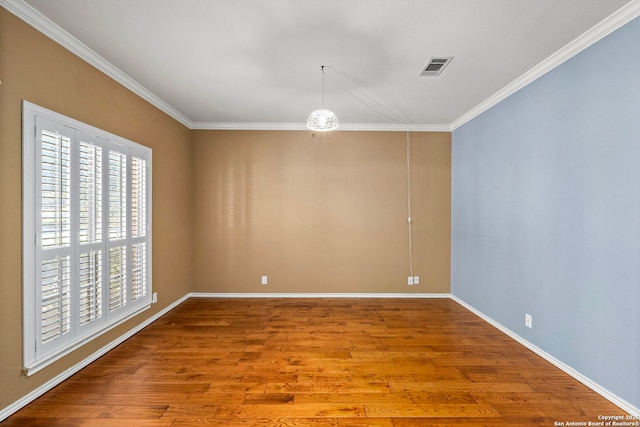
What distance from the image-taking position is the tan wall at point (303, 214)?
186 inches

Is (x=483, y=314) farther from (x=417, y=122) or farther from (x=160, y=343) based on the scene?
(x=160, y=343)

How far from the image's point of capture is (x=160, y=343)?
309cm

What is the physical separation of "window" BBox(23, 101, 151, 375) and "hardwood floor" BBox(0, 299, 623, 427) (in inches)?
16.9

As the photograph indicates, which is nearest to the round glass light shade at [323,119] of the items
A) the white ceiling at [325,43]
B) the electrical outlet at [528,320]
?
the white ceiling at [325,43]

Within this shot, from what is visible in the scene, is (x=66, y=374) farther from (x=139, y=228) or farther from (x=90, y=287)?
(x=139, y=228)

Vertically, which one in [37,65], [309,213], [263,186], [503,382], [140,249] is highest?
[37,65]

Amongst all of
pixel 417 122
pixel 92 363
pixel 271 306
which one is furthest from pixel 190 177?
pixel 417 122

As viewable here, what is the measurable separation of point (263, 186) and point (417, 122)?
2743 millimetres

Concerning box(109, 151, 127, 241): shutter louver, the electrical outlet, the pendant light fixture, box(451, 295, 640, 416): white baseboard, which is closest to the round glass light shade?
the pendant light fixture

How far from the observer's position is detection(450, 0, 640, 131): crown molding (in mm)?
2037

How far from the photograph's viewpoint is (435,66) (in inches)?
112

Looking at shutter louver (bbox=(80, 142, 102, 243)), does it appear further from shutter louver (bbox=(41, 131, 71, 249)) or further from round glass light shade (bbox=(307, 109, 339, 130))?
round glass light shade (bbox=(307, 109, 339, 130))

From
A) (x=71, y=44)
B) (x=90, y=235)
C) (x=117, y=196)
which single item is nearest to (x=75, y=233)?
(x=90, y=235)

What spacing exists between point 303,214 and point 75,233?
9.66ft
